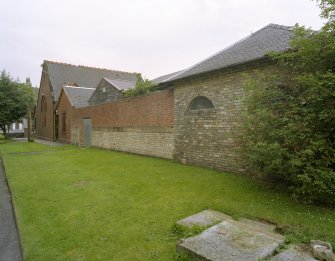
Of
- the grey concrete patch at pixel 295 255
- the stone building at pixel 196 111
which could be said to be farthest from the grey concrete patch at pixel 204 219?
the stone building at pixel 196 111

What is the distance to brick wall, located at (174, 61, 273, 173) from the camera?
26.7ft

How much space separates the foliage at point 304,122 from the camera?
490cm

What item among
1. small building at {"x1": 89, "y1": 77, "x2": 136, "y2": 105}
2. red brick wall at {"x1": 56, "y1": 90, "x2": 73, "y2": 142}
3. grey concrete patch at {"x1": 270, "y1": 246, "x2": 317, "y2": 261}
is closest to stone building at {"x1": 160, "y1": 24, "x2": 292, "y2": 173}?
grey concrete patch at {"x1": 270, "y1": 246, "x2": 317, "y2": 261}

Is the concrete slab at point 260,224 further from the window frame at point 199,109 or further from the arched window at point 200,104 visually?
the arched window at point 200,104

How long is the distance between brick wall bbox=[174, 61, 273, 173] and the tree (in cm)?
2099

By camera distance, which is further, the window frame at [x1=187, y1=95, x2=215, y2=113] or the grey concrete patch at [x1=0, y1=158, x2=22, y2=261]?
the window frame at [x1=187, y1=95, x2=215, y2=113]

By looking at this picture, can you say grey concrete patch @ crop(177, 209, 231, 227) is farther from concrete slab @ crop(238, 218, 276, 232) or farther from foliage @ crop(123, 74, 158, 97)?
foliage @ crop(123, 74, 158, 97)

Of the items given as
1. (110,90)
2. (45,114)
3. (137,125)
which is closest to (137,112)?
(137,125)

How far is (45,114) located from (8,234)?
29.5 meters

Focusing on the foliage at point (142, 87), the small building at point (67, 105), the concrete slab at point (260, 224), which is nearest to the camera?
the concrete slab at point (260, 224)

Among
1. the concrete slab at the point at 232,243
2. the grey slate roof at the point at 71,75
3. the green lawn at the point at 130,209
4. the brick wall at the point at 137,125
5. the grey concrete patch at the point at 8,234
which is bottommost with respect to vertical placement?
the grey concrete patch at the point at 8,234

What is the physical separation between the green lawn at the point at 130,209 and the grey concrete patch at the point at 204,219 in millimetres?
236

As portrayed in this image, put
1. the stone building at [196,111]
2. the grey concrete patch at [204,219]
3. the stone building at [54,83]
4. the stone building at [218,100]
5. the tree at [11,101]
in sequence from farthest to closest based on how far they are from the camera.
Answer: the stone building at [54,83]
the tree at [11,101]
the stone building at [196,111]
the stone building at [218,100]
the grey concrete patch at [204,219]

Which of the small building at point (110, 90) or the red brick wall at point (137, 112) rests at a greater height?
the small building at point (110, 90)
